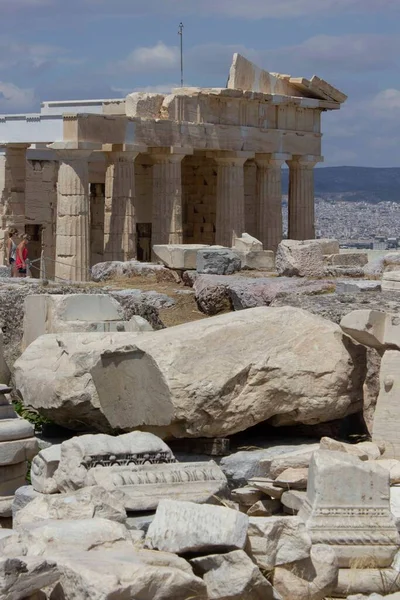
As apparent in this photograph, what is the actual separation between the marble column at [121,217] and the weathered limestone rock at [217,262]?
35.4 ft

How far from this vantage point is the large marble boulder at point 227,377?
9.57 m

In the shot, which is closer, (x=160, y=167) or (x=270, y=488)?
(x=270, y=488)

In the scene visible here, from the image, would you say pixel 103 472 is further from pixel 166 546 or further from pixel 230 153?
pixel 230 153

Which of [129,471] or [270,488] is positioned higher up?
[129,471]

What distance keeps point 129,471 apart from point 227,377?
4.41 ft

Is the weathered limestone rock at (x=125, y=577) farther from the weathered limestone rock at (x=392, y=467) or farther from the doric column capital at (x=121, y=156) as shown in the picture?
the doric column capital at (x=121, y=156)

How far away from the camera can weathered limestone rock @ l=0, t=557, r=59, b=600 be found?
6.60 m

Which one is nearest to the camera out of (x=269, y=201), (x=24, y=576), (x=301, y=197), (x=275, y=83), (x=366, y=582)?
(x=24, y=576)

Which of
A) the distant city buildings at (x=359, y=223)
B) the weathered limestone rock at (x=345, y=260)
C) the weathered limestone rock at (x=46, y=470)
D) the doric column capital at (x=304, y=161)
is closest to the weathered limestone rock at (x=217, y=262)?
the weathered limestone rock at (x=345, y=260)

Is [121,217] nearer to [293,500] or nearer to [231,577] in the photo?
[293,500]

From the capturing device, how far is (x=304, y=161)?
35.9 metres

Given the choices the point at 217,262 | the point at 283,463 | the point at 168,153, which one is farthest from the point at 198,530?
the point at 168,153

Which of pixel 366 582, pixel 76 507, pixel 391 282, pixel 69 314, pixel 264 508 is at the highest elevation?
pixel 391 282

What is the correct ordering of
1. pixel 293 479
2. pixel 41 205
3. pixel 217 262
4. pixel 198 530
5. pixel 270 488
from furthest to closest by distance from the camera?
1. pixel 41 205
2. pixel 217 262
3. pixel 270 488
4. pixel 293 479
5. pixel 198 530
